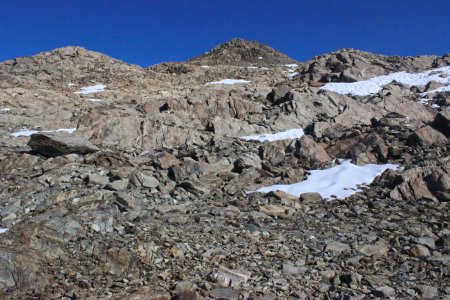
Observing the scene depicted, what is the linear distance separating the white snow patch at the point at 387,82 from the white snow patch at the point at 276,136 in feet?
30.0

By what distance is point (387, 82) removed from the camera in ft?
99.9

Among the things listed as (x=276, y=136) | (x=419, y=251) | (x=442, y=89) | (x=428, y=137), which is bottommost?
(x=419, y=251)

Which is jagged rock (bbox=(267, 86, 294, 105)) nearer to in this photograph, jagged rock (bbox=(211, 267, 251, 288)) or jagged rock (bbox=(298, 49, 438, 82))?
jagged rock (bbox=(298, 49, 438, 82))

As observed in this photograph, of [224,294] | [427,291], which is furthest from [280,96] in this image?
[224,294]

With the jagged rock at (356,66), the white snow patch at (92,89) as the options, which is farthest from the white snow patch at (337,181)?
the white snow patch at (92,89)

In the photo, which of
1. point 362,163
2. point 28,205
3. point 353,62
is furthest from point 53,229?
point 353,62

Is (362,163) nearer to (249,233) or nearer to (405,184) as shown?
(405,184)

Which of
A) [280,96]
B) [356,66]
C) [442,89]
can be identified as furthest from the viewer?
[356,66]

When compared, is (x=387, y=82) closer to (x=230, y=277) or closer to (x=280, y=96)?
(x=280, y=96)

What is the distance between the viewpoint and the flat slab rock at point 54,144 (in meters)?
14.6

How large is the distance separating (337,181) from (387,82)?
760 inches

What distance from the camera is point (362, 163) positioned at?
1569 cm

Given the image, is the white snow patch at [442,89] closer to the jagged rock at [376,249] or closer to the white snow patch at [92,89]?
the jagged rock at [376,249]

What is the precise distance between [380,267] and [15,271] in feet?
24.7
